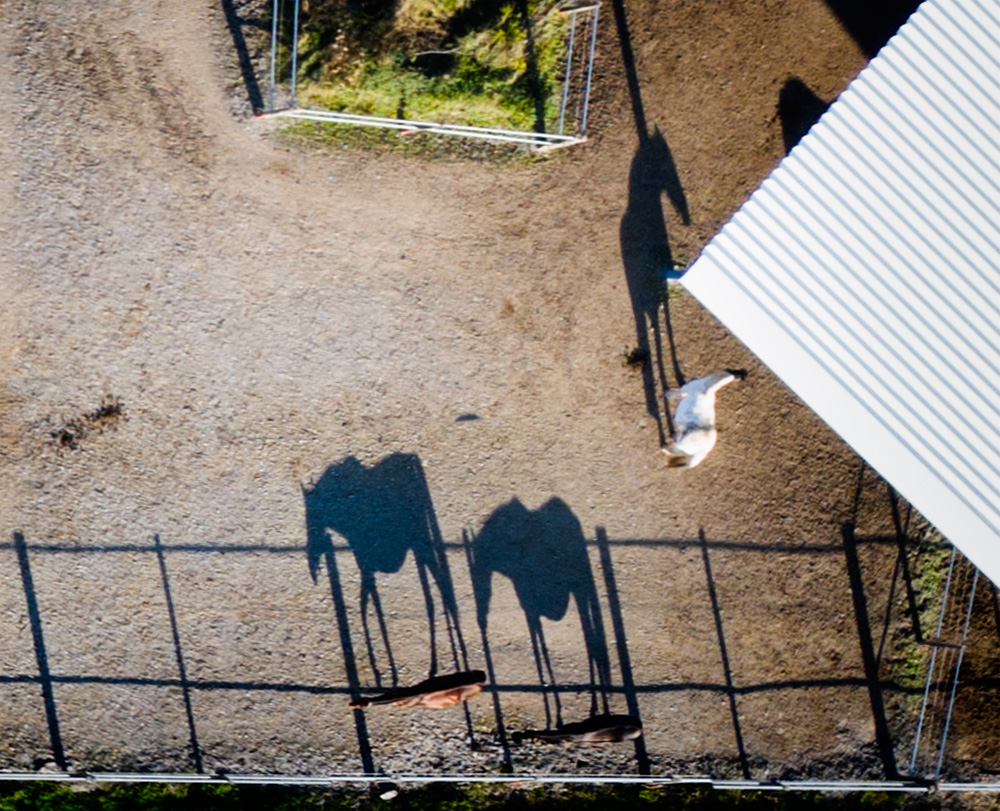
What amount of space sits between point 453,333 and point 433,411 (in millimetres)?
1003

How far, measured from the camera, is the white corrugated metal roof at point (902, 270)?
22.8ft

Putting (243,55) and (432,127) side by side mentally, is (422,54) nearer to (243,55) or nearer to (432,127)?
(432,127)

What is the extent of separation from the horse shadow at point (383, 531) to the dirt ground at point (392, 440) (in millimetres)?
40

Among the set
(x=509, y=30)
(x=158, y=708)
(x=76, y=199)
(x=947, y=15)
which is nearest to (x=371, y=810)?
(x=158, y=708)

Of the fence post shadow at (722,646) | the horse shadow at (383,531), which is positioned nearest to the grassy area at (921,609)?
the fence post shadow at (722,646)

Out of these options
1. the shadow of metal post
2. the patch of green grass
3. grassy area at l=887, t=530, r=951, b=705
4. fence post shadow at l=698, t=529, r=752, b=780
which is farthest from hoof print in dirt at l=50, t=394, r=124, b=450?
grassy area at l=887, t=530, r=951, b=705

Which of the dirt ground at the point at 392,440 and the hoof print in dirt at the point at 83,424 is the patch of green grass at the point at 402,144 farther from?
the hoof print in dirt at the point at 83,424

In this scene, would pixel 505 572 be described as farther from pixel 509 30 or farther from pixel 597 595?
pixel 509 30

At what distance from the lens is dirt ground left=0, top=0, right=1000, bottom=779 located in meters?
9.21

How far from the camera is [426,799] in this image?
372 inches

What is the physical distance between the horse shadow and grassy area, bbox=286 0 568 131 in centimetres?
440

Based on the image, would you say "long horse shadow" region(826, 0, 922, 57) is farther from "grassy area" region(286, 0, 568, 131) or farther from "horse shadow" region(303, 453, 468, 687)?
"horse shadow" region(303, 453, 468, 687)

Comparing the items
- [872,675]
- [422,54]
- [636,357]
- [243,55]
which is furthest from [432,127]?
[872,675]

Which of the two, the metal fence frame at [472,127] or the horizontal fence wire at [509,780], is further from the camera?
the horizontal fence wire at [509,780]
